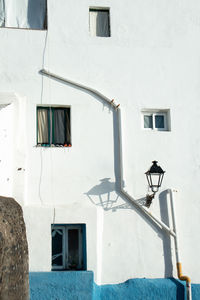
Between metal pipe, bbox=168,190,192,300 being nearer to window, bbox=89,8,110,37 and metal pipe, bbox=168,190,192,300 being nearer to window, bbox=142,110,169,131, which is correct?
window, bbox=142,110,169,131

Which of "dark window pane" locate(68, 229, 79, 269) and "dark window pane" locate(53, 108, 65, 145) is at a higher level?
"dark window pane" locate(53, 108, 65, 145)

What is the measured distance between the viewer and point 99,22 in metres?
11.6

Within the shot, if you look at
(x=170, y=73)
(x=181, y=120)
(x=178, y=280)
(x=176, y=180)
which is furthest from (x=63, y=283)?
(x=170, y=73)

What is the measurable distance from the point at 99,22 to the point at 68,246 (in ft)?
20.1

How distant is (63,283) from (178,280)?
2.76 metres

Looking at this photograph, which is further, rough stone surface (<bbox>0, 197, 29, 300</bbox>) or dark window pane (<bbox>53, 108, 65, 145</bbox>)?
dark window pane (<bbox>53, 108, 65, 145</bbox>)

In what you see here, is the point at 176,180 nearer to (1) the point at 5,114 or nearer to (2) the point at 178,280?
(2) the point at 178,280

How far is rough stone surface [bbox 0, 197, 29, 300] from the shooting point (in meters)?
7.28

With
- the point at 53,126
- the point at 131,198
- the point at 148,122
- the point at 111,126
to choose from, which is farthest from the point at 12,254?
the point at 148,122

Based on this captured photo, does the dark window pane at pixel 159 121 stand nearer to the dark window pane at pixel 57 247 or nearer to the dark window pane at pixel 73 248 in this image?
the dark window pane at pixel 73 248

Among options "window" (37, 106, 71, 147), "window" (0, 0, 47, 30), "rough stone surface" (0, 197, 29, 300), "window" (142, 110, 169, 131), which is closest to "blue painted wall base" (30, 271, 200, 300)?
"rough stone surface" (0, 197, 29, 300)

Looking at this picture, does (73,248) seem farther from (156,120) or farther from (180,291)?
(156,120)

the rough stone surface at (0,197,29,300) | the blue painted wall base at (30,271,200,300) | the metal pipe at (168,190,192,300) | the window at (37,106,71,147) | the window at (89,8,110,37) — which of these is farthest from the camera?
the window at (89,8,110,37)

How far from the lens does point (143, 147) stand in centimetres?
1075
